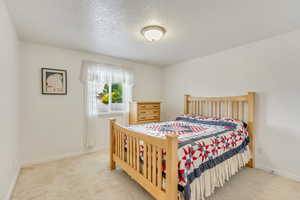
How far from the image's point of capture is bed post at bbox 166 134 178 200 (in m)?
1.39

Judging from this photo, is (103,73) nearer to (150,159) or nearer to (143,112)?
(143,112)

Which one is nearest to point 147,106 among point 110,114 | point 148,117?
point 148,117

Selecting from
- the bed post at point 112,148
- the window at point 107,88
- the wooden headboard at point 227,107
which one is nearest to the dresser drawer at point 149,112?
the window at point 107,88

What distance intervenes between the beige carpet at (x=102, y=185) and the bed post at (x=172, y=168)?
61 cm

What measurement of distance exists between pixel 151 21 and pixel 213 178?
7.35 ft

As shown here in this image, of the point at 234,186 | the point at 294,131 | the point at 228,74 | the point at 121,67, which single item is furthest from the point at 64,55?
the point at 294,131

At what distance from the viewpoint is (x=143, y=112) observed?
3820 mm

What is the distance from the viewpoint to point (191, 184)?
1.55 meters

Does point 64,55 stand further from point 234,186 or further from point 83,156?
point 234,186

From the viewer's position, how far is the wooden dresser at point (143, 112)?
3.72 m

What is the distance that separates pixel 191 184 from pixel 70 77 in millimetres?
3030

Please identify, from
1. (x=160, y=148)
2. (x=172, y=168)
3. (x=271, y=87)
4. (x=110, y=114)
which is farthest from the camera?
(x=110, y=114)

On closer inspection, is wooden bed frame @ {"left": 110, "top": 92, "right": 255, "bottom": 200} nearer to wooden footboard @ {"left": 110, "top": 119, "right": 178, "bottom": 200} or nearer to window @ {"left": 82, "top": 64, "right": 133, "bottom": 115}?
wooden footboard @ {"left": 110, "top": 119, "right": 178, "bottom": 200}

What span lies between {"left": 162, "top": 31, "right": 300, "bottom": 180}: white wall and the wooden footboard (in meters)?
2.16
